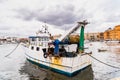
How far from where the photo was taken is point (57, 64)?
23.1 metres

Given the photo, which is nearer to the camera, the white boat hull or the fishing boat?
the white boat hull

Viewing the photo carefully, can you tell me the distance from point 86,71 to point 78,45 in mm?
3671

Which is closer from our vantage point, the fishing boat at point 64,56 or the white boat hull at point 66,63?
the white boat hull at point 66,63

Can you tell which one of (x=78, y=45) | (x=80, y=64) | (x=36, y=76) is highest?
(x=78, y=45)

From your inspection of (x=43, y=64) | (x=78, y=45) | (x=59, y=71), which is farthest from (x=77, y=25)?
(x=43, y=64)

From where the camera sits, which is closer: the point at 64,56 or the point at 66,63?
the point at 66,63

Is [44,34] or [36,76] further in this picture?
[44,34]

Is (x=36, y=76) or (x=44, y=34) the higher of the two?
(x=44, y=34)

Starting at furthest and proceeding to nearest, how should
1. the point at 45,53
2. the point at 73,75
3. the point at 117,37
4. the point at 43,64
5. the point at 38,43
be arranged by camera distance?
the point at 117,37 < the point at 38,43 < the point at 43,64 < the point at 45,53 < the point at 73,75

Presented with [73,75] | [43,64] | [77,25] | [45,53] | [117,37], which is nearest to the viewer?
[73,75]

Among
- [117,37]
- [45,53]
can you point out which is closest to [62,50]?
[45,53]

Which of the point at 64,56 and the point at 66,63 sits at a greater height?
the point at 64,56

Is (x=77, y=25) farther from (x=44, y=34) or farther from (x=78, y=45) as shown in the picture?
(x=44, y=34)

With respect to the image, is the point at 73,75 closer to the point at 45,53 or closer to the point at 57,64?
the point at 57,64
